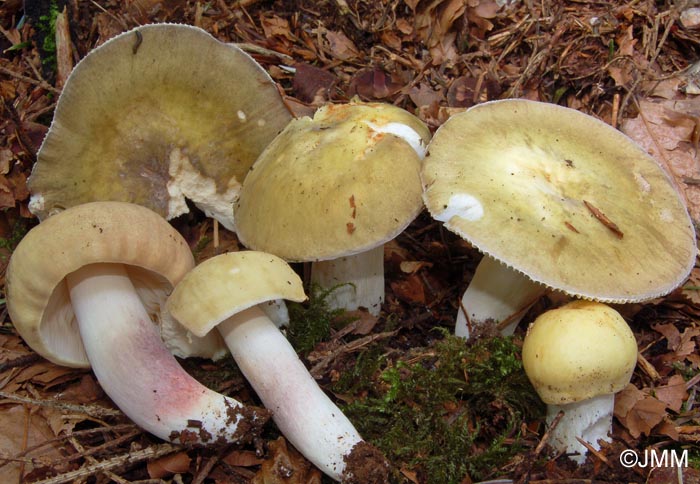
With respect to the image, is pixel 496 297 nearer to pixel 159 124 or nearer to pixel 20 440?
pixel 159 124

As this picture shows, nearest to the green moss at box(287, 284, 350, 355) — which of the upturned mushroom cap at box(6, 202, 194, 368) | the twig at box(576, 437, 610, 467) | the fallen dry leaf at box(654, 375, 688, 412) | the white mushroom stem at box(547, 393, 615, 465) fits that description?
the upturned mushroom cap at box(6, 202, 194, 368)

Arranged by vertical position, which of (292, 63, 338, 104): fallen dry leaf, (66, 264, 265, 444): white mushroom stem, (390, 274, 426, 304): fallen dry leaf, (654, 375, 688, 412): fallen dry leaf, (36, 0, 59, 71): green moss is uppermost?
(36, 0, 59, 71): green moss

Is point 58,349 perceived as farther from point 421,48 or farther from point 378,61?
point 421,48

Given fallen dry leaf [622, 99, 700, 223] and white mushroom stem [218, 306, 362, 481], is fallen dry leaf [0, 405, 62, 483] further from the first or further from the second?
fallen dry leaf [622, 99, 700, 223]

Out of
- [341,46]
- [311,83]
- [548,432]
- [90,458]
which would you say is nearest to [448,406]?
[548,432]

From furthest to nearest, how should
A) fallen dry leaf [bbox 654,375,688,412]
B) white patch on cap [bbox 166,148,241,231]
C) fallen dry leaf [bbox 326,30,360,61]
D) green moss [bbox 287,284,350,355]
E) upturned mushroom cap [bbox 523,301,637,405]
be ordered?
fallen dry leaf [bbox 326,30,360,61], white patch on cap [bbox 166,148,241,231], green moss [bbox 287,284,350,355], fallen dry leaf [bbox 654,375,688,412], upturned mushroom cap [bbox 523,301,637,405]

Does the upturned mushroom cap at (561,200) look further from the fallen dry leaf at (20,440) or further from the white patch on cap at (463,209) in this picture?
the fallen dry leaf at (20,440)
